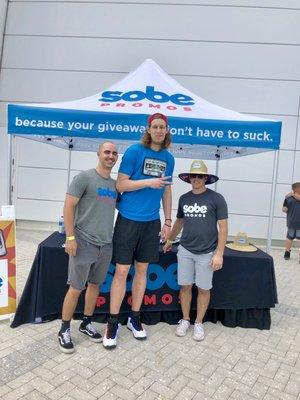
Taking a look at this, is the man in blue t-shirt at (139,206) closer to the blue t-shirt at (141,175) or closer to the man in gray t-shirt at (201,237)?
the blue t-shirt at (141,175)

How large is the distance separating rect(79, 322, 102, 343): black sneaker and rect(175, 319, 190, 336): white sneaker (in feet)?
2.36

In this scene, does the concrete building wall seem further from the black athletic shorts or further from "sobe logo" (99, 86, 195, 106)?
the black athletic shorts

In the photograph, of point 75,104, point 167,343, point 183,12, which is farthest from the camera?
point 183,12

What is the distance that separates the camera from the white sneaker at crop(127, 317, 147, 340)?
3.06 metres

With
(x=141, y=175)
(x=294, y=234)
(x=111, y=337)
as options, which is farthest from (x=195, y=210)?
(x=294, y=234)

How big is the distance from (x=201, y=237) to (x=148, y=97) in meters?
1.71

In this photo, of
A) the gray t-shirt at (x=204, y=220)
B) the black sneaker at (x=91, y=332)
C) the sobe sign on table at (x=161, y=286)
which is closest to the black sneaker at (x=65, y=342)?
the black sneaker at (x=91, y=332)

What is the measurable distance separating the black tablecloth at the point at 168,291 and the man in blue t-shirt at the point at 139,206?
420mm

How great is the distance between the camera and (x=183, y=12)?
730 centimetres

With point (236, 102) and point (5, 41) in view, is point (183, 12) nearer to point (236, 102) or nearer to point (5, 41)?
point (236, 102)

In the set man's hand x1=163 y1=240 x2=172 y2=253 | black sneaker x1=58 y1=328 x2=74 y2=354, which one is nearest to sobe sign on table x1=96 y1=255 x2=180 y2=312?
man's hand x1=163 y1=240 x2=172 y2=253

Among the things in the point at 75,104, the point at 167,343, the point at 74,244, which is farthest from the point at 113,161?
the point at 167,343

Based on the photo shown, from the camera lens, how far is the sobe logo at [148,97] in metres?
3.78

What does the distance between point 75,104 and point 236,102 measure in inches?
184
